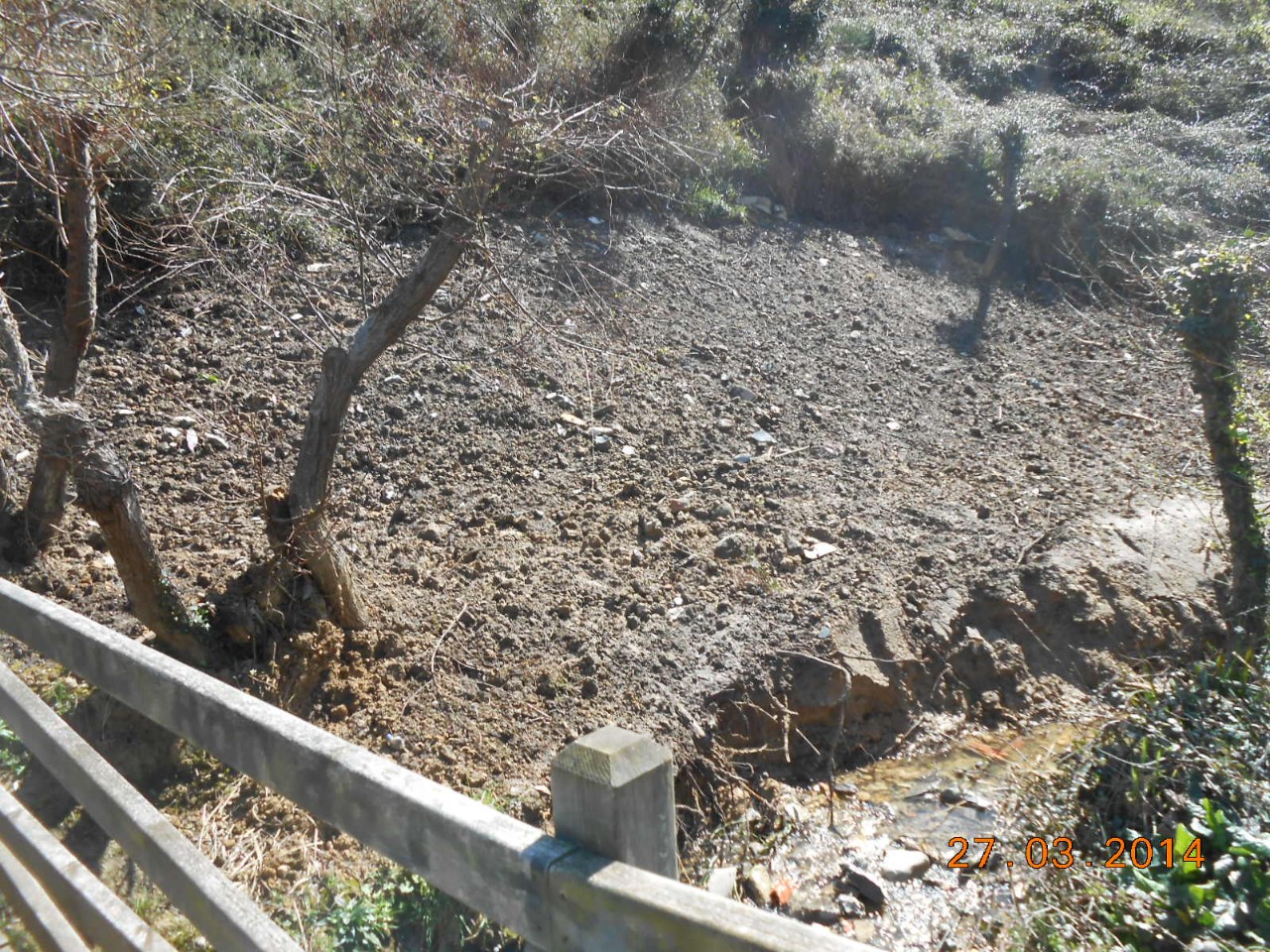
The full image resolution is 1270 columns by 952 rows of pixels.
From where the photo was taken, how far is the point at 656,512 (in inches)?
252

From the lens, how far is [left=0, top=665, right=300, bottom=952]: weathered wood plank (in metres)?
1.82

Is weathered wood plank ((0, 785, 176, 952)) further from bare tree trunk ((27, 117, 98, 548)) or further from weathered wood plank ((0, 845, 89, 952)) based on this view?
bare tree trunk ((27, 117, 98, 548))

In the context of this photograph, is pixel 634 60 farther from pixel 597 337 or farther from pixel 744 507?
pixel 744 507

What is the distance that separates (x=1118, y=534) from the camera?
6.70 m

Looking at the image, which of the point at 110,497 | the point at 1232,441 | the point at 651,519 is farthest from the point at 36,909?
the point at 1232,441

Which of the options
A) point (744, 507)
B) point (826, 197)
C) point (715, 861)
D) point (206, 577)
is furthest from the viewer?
point (826, 197)

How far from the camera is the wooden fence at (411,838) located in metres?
1.32

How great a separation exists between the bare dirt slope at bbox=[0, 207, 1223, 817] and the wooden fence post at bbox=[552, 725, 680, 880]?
2875 mm

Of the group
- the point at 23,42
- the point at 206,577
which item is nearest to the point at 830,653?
the point at 206,577

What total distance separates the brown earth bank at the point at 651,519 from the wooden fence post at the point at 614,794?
2826 millimetres

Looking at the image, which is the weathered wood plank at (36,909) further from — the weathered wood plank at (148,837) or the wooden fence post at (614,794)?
the wooden fence post at (614,794)

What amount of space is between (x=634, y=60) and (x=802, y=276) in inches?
121

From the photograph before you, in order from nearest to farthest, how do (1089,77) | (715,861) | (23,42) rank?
(23,42) < (715,861) < (1089,77)
